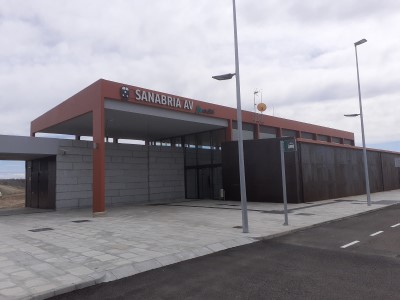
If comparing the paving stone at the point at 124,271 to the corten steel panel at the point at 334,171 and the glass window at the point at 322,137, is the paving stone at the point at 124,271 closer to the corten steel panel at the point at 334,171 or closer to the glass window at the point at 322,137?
the corten steel panel at the point at 334,171

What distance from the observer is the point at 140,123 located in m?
22.8

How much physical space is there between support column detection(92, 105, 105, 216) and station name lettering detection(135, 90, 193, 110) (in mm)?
2449

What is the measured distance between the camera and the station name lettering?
19078 mm

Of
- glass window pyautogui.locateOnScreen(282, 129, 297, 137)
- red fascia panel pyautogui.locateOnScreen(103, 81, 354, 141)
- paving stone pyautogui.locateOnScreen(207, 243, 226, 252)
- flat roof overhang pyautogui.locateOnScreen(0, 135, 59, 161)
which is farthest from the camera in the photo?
Answer: glass window pyautogui.locateOnScreen(282, 129, 297, 137)

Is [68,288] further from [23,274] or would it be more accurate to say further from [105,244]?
[105,244]

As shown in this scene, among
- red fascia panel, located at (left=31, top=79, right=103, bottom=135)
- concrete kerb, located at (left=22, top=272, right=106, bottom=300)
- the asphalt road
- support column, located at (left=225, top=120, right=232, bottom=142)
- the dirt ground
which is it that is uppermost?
red fascia panel, located at (left=31, top=79, right=103, bottom=135)

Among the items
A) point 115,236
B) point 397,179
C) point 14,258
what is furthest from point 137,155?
point 397,179

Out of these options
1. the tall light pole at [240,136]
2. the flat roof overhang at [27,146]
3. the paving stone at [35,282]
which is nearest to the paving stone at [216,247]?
the tall light pole at [240,136]

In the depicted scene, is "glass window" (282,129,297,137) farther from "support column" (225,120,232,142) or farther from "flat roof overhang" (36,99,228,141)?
"flat roof overhang" (36,99,228,141)

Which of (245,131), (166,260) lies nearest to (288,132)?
(245,131)

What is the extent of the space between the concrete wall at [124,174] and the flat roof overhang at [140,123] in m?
1.41

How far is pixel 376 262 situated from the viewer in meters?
7.55

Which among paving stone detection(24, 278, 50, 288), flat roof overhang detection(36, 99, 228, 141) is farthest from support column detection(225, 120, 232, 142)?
paving stone detection(24, 278, 50, 288)

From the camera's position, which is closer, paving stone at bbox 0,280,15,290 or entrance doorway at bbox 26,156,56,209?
paving stone at bbox 0,280,15,290
